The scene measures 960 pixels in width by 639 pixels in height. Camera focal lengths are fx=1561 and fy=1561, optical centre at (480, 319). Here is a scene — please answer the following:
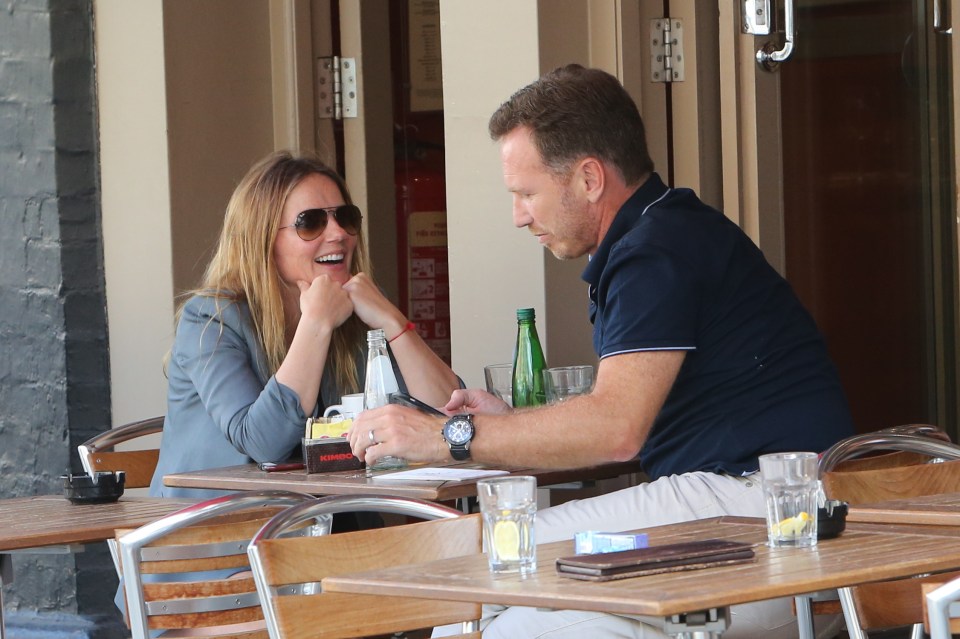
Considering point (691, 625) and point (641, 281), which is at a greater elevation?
point (641, 281)

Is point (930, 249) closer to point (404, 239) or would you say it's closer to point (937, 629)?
point (404, 239)

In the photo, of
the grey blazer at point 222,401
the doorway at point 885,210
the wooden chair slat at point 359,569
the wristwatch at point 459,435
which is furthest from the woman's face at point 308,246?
the doorway at point 885,210

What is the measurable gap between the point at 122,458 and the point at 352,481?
1.09 m

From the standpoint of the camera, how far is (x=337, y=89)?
566 cm

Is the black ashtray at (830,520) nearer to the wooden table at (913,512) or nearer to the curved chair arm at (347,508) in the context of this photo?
the wooden table at (913,512)

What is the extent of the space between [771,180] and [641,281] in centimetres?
178

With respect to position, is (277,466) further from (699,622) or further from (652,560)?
(699,622)

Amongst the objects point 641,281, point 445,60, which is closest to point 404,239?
point 445,60

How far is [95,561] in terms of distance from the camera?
531cm

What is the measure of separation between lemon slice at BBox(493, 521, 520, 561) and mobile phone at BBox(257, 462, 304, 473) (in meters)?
1.58

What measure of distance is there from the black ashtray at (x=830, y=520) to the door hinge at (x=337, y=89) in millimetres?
3640

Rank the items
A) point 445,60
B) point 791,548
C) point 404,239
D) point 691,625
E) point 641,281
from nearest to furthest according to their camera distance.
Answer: point 691,625, point 791,548, point 641,281, point 445,60, point 404,239

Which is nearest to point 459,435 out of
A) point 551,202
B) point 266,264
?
point 551,202

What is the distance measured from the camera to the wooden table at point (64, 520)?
2.97 meters
